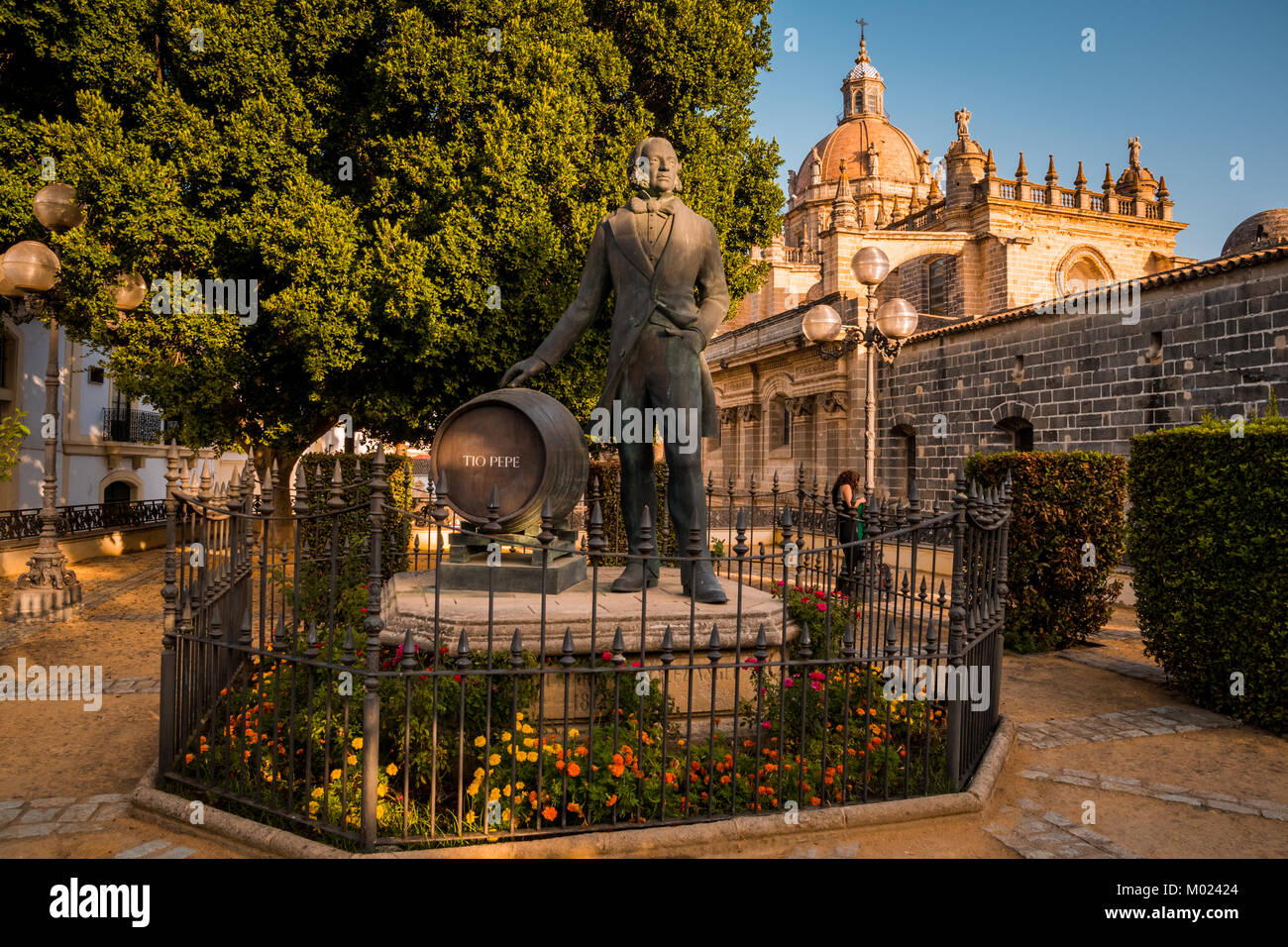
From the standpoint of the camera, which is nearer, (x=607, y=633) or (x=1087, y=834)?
(x=1087, y=834)

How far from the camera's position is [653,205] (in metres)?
Answer: 5.20

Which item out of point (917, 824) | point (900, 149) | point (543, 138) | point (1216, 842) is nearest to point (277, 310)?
point (543, 138)

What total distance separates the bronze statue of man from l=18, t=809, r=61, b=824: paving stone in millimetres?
3171

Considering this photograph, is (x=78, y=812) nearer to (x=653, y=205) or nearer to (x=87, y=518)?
(x=653, y=205)

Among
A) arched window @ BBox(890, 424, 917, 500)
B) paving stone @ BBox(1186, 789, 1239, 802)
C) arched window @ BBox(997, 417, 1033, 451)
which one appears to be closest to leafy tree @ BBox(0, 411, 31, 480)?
paving stone @ BBox(1186, 789, 1239, 802)

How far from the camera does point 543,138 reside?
399 inches

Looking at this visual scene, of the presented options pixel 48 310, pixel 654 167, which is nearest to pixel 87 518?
pixel 48 310

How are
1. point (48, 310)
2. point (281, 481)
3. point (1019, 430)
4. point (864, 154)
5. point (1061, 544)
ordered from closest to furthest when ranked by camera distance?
point (1061, 544) → point (48, 310) → point (281, 481) → point (1019, 430) → point (864, 154)

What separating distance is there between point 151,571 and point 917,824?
13.7 metres

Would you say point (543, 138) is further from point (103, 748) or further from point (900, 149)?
point (900, 149)

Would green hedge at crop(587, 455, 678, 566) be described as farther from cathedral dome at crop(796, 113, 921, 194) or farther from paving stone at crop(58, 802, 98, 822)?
cathedral dome at crop(796, 113, 921, 194)

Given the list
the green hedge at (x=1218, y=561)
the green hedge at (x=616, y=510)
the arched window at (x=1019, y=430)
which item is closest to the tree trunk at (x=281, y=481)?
the green hedge at (x=616, y=510)

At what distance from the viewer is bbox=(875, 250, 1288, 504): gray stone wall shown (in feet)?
35.5

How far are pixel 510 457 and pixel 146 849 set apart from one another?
2.77 m
